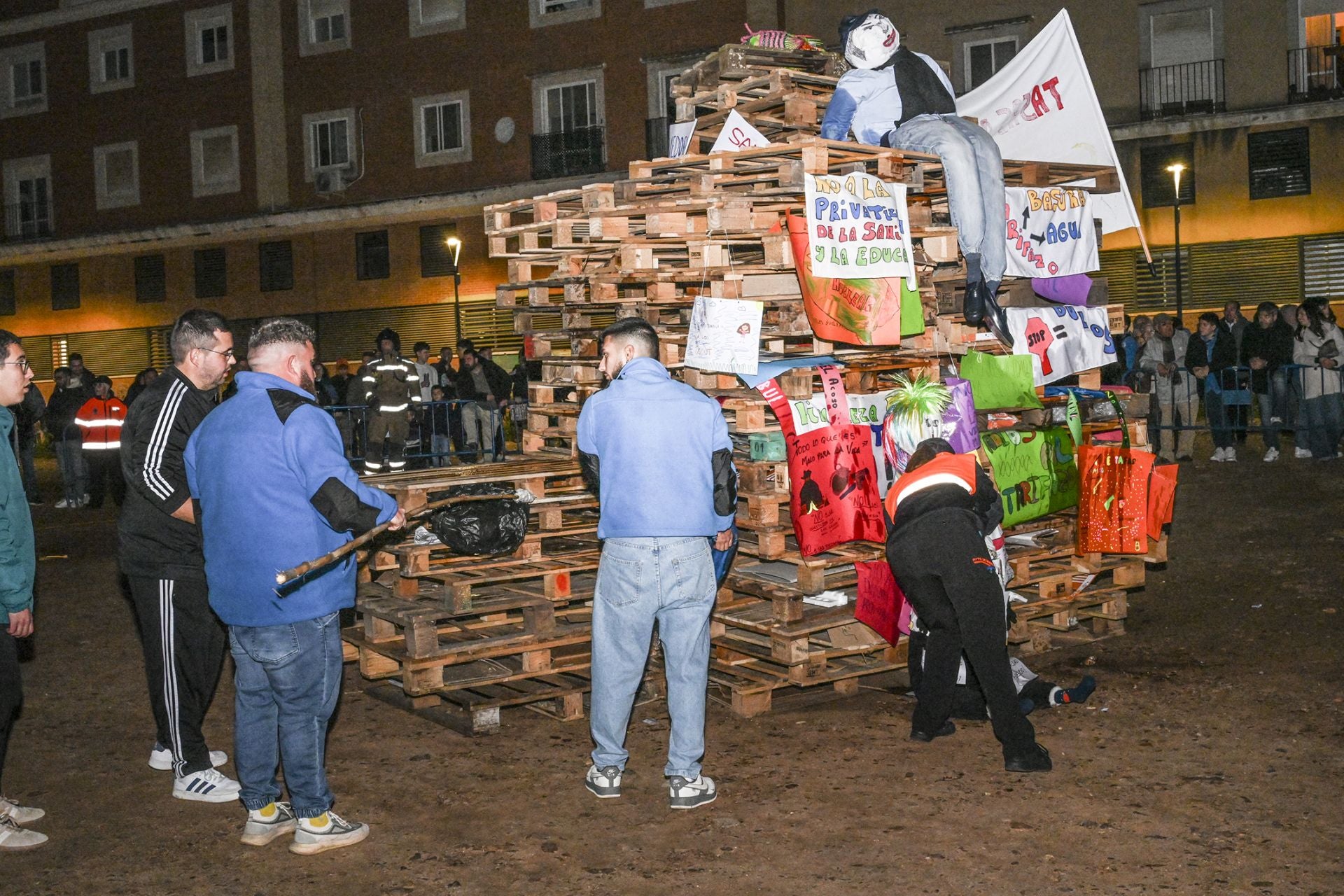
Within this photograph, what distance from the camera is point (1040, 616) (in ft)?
27.1

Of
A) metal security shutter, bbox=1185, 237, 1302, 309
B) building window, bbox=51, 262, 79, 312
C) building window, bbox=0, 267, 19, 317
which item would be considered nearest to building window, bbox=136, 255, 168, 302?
building window, bbox=51, 262, 79, 312

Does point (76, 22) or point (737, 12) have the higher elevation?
point (76, 22)

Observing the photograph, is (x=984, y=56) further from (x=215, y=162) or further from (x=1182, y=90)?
(x=215, y=162)

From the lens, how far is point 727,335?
697cm

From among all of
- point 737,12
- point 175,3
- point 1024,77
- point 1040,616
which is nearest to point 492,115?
point 737,12

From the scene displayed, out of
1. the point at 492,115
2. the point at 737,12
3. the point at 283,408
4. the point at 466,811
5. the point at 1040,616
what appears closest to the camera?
the point at 283,408

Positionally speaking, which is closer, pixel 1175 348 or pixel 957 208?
pixel 957 208

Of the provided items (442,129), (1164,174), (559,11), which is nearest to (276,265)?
(442,129)

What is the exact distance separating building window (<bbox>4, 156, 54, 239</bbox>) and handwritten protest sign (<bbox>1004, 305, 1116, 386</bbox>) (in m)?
38.6

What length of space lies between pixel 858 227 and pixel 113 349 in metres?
37.2

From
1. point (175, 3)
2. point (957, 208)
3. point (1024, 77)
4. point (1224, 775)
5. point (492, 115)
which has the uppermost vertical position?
point (175, 3)

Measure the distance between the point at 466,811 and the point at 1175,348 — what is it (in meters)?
14.1

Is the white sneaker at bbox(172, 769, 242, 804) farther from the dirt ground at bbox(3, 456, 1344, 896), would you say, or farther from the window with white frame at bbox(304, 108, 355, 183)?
the window with white frame at bbox(304, 108, 355, 183)

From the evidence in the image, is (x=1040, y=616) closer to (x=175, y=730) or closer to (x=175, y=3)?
(x=175, y=730)
